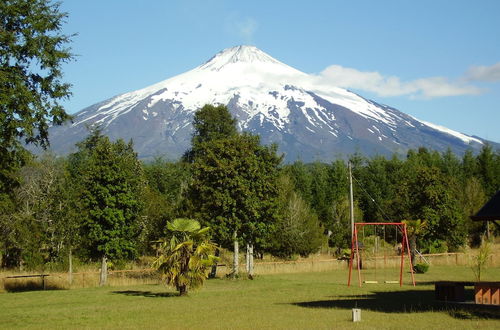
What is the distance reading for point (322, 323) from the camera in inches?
787

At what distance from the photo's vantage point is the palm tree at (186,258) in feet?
102

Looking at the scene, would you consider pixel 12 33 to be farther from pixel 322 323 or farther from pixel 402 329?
pixel 402 329

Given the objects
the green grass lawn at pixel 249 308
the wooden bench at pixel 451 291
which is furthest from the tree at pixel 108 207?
the wooden bench at pixel 451 291

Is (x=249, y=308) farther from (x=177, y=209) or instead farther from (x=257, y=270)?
(x=177, y=209)

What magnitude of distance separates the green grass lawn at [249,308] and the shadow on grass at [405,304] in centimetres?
3

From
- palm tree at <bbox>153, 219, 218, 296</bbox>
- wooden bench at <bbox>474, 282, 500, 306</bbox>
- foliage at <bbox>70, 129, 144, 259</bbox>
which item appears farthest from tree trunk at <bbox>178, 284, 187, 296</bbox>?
wooden bench at <bbox>474, 282, 500, 306</bbox>

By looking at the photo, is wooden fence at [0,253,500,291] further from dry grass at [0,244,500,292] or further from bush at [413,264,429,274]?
bush at [413,264,429,274]

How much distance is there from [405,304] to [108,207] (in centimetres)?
2109

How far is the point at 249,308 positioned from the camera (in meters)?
25.6

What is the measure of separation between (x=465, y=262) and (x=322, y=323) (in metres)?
35.2

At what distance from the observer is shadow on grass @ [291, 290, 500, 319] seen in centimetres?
2169

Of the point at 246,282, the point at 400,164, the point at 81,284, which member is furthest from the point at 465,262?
the point at 400,164

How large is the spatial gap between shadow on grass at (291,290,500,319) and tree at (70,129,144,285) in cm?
1632

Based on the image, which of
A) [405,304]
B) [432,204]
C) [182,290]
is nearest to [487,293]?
[405,304]
